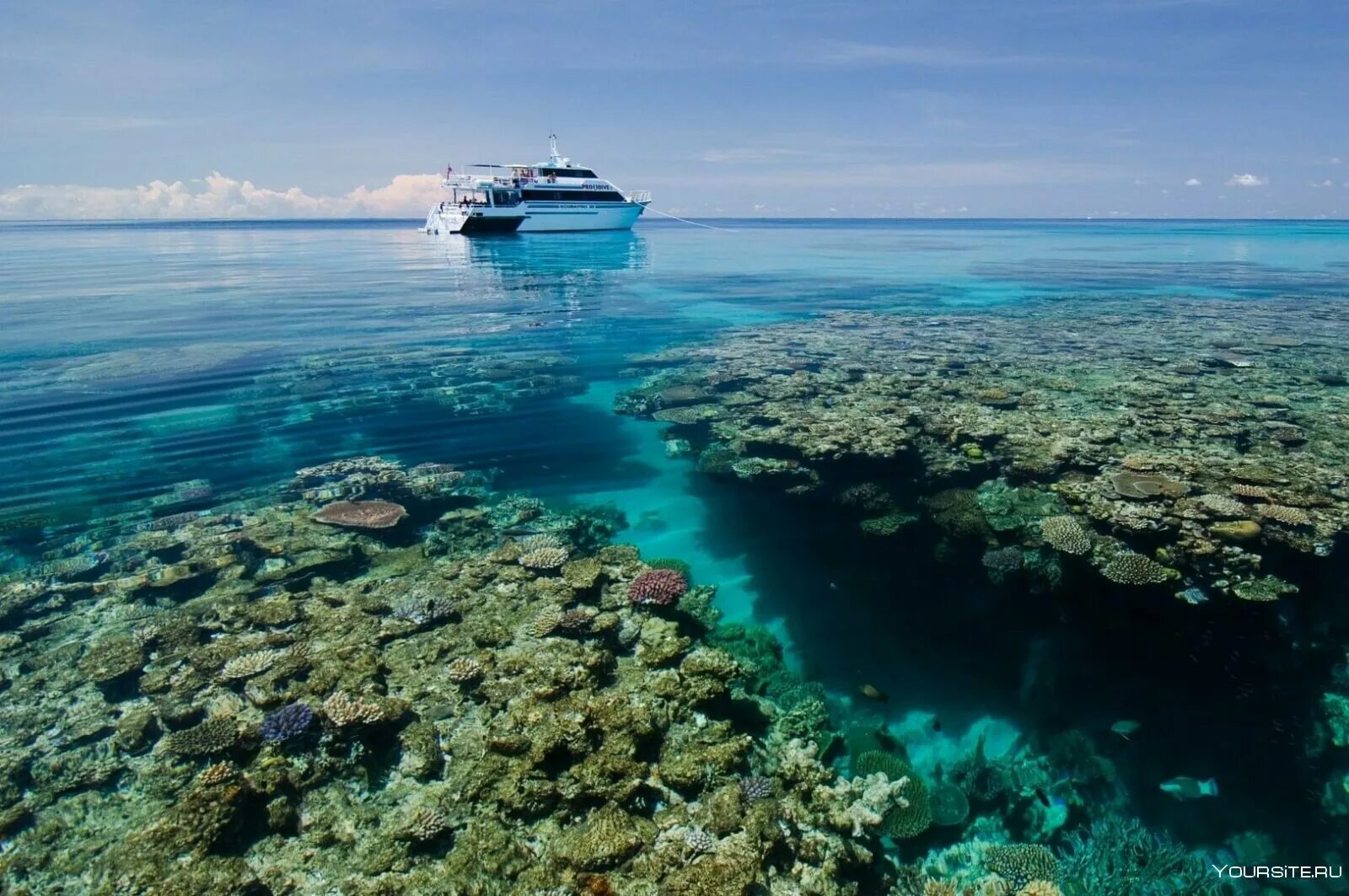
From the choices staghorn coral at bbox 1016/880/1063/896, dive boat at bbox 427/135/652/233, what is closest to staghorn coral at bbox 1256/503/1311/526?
staghorn coral at bbox 1016/880/1063/896

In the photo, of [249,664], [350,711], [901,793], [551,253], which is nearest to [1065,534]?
[901,793]

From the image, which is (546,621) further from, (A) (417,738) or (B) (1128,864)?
(B) (1128,864)

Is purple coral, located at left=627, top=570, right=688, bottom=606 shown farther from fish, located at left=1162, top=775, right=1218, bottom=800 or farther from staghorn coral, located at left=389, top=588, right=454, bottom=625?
fish, located at left=1162, top=775, right=1218, bottom=800

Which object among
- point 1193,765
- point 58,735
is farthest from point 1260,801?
point 58,735

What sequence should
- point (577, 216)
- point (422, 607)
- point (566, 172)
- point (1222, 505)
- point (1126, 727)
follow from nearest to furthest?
point (1126, 727), point (422, 607), point (1222, 505), point (566, 172), point (577, 216)

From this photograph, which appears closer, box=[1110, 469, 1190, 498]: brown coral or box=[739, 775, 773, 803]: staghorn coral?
box=[739, 775, 773, 803]: staghorn coral

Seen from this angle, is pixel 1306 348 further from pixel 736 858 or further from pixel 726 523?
pixel 736 858
